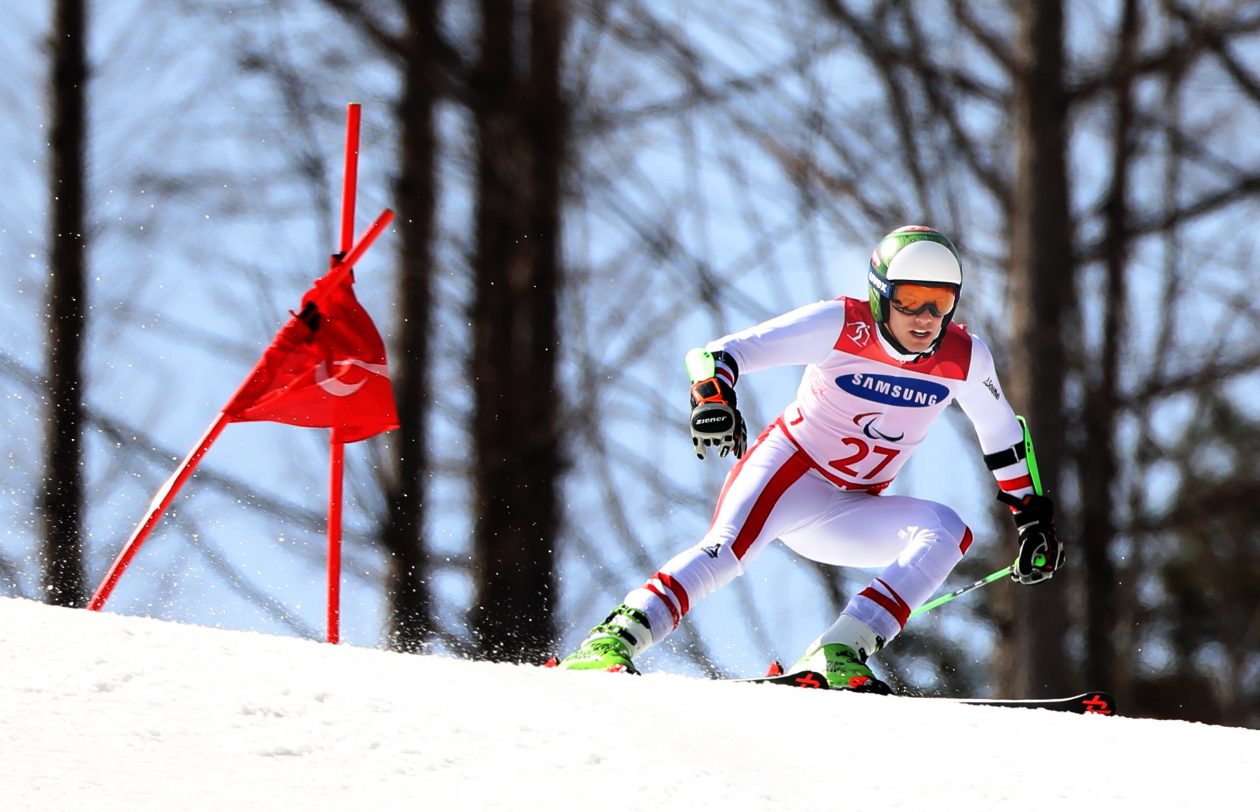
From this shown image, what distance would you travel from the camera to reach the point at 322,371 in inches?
255

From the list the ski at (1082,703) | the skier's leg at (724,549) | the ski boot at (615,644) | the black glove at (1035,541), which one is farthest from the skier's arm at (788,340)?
the ski at (1082,703)

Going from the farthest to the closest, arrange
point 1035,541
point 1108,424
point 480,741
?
point 1108,424 → point 1035,541 → point 480,741

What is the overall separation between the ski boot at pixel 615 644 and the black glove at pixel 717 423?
0.58 meters

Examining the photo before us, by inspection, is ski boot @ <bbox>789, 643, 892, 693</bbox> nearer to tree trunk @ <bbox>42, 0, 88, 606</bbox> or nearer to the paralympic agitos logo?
the paralympic agitos logo

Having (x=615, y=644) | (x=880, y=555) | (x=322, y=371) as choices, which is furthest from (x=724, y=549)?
(x=322, y=371)

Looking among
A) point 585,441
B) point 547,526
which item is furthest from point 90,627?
point 585,441

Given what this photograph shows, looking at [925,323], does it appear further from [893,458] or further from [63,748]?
[63,748]

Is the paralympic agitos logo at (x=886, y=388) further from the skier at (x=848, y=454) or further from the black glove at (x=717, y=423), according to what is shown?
the black glove at (x=717, y=423)

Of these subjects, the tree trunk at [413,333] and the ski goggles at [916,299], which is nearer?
the ski goggles at [916,299]

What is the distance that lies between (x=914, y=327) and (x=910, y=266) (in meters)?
0.20

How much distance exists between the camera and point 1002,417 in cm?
614

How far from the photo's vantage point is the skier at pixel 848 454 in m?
5.53

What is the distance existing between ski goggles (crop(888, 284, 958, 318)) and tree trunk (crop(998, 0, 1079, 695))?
6093 millimetres

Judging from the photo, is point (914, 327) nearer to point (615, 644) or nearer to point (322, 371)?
A: point (615, 644)
